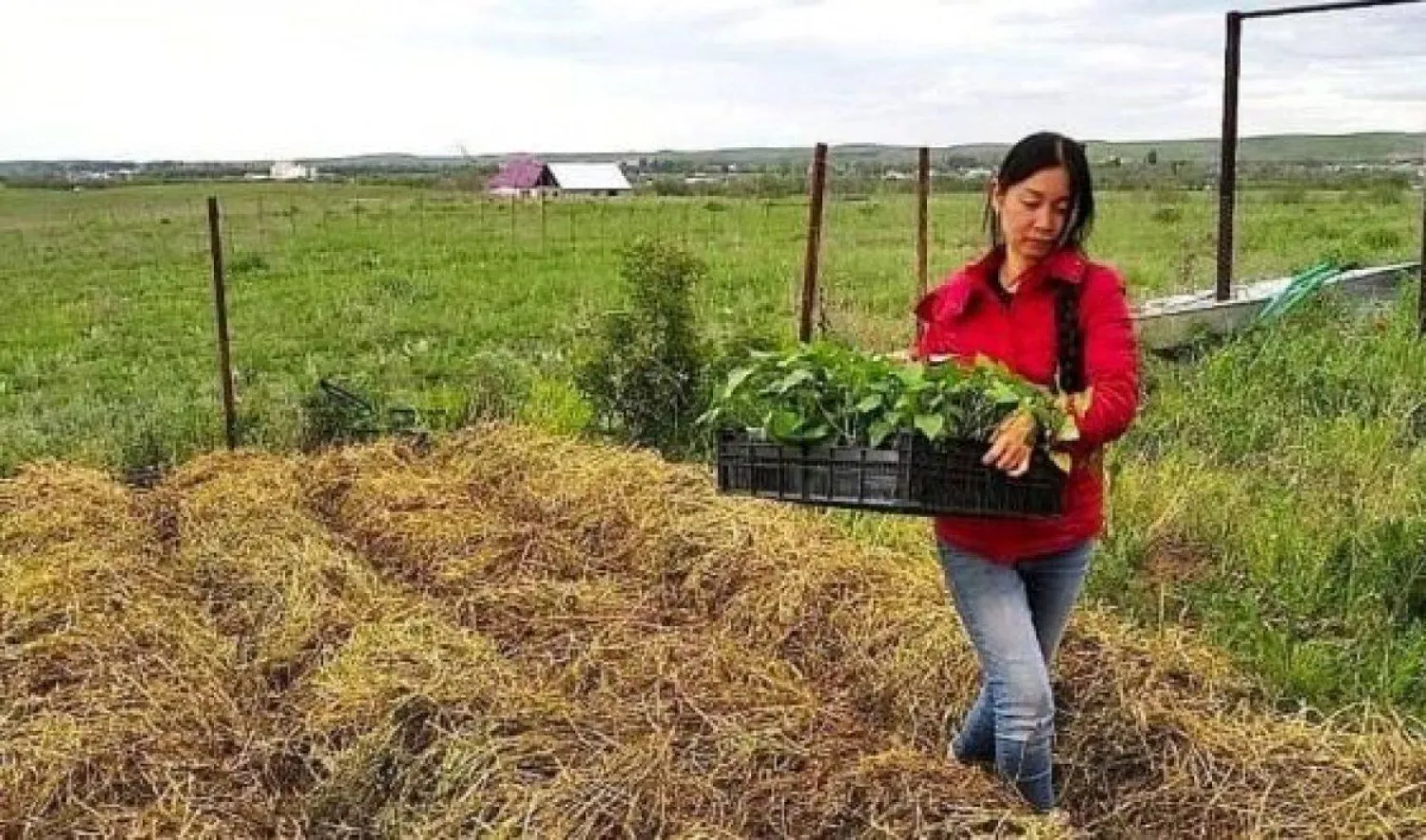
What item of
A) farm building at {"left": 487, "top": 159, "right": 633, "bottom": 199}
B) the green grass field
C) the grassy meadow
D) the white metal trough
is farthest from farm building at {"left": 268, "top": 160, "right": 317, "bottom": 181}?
the white metal trough

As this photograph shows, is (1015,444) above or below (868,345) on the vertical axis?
above

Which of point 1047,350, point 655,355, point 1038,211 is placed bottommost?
point 655,355

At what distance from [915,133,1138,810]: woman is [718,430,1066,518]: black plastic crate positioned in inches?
3.0

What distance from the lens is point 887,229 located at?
2598 centimetres

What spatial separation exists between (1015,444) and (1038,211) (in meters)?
0.47

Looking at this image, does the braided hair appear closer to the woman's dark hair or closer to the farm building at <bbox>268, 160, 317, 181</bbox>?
the woman's dark hair

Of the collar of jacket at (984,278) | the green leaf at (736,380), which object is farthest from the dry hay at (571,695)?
the collar of jacket at (984,278)

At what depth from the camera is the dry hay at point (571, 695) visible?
339cm

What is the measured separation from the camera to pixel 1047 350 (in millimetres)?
2941

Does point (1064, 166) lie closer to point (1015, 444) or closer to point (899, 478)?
point (1015, 444)

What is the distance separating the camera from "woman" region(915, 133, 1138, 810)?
2.84 metres

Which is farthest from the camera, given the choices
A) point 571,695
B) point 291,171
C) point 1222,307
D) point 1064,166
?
point 291,171

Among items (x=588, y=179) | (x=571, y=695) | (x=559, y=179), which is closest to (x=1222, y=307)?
(x=571, y=695)

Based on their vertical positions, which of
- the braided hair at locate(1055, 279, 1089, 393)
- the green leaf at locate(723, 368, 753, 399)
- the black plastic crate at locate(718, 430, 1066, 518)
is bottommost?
the black plastic crate at locate(718, 430, 1066, 518)
